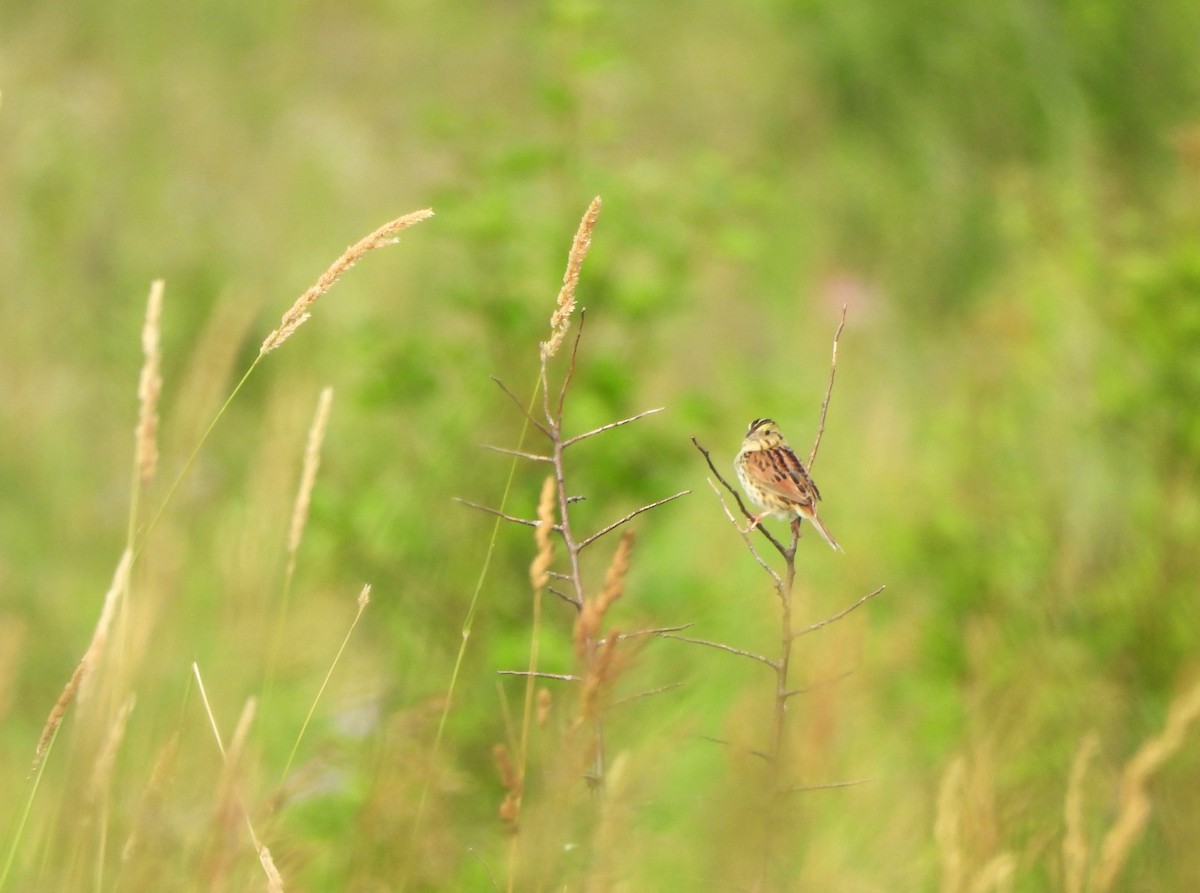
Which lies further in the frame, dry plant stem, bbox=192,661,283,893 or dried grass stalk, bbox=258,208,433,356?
dried grass stalk, bbox=258,208,433,356

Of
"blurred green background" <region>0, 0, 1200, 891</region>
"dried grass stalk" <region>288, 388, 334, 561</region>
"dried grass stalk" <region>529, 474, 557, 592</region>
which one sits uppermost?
"blurred green background" <region>0, 0, 1200, 891</region>

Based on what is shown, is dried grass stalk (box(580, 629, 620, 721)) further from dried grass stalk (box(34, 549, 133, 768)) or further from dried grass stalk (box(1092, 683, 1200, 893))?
dried grass stalk (box(1092, 683, 1200, 893))

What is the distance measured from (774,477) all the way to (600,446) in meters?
2.10

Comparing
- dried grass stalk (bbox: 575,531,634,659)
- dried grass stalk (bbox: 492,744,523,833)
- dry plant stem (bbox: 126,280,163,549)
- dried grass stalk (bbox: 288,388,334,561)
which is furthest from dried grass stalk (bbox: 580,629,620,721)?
dry plant stem (bbox: 126,280,163,549)

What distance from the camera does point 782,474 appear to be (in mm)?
2121

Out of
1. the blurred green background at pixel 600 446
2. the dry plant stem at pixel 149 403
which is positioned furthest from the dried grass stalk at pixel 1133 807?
the dry plant stem at pixel 149 403

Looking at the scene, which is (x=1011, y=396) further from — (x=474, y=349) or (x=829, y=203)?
(x=829, y=203)

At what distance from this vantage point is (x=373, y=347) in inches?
169

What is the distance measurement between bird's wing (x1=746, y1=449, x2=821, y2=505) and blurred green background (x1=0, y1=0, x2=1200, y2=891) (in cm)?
23

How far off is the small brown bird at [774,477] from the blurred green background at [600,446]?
0.72ft

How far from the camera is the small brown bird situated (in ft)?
6.75

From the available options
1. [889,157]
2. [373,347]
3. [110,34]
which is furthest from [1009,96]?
[373,347]

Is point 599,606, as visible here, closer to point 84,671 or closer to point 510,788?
point 510,788

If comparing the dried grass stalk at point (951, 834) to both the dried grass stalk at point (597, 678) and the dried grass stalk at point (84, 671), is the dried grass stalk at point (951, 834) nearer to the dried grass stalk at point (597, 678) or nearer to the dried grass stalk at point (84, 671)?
the dried grass stalk at point (597, 678)
